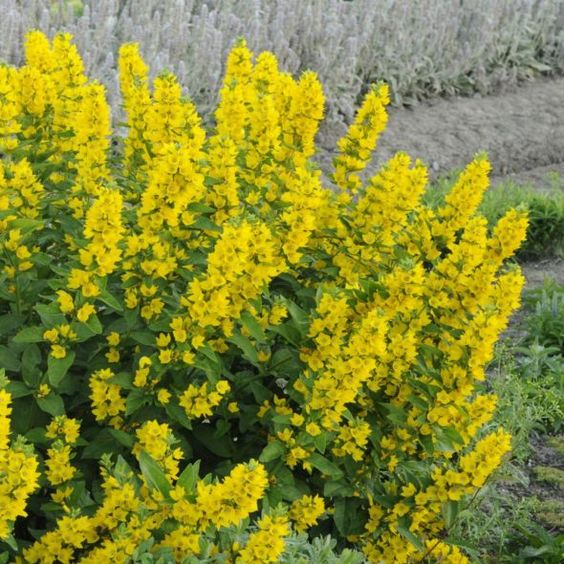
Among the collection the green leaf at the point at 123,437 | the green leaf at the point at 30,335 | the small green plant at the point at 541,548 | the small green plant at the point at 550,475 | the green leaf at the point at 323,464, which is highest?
the green leaf at the point at 30,335

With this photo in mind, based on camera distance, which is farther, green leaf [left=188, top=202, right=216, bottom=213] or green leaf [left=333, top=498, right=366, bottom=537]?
green leaf [left=333, top=498, right=366, bottom=537]

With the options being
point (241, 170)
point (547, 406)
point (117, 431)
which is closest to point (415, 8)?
point (547, 406)

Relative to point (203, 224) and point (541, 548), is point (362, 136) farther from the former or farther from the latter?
point (541, 548)

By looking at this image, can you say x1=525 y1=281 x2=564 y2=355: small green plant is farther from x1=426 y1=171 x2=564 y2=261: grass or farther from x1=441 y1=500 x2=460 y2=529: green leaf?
x1=441 y1=500 x2=460 y2=529: green leaf

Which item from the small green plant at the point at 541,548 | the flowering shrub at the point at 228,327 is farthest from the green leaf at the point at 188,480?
the small green plant at the point at 541,548

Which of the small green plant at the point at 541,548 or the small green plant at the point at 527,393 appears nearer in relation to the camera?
the small green plant at the point at 541,548

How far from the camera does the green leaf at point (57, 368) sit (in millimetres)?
2493

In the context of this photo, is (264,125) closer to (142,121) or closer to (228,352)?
(142,121)

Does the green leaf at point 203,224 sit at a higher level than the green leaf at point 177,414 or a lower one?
higher

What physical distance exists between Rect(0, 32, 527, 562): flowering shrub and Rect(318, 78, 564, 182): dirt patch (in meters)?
3.66

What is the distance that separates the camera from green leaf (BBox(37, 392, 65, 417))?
101 inches

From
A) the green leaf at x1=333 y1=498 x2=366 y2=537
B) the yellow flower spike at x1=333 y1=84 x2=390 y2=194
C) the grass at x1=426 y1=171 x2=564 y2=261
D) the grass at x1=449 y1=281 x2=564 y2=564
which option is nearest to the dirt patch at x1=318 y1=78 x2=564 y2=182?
the grass at x1=426 y1=171 x2=564 y2=261

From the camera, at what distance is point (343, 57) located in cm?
725

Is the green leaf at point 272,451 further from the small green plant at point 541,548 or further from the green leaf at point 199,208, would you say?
the small green plant at point 541,548
